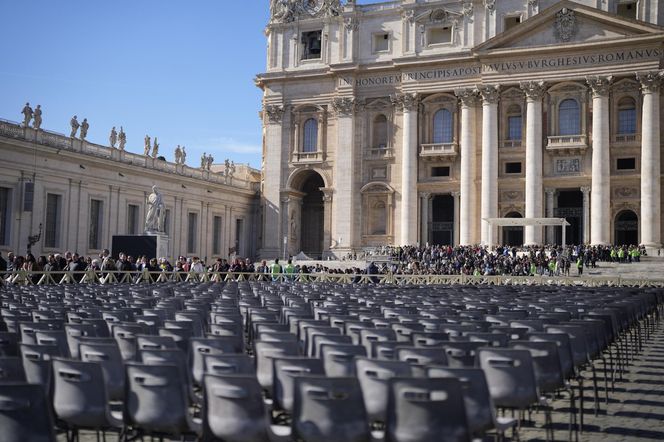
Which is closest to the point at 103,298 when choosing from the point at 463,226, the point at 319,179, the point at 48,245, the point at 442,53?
the point at 48,245

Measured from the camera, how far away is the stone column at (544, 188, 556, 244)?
2159 inches

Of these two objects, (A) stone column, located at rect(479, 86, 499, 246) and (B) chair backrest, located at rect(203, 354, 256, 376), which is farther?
(A) stone column, located at rect(479, 86, 499, 246)

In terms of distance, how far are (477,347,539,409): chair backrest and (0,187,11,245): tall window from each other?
125 ft

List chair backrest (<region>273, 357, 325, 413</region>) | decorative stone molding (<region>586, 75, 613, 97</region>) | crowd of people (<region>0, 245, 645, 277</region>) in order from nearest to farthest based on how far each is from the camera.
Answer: chair backrest (<region>273, 357, 325, 413</region>), crowd of people (<region>0, 245, 645, 277</region>), decorative stone molding (<region>586, 75, 613, 97</region>)

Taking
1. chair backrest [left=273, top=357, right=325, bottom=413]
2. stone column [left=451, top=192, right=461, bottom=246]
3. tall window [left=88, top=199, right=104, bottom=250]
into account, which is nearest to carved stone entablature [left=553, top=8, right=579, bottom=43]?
stone column [left=451, top=192, right=461, bottom=246]

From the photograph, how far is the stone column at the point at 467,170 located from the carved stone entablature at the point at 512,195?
2.26 metres

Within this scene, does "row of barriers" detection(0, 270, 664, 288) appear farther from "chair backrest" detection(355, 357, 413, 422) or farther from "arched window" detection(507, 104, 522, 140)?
"chair backrest" detection(355, 357, 413, 422)

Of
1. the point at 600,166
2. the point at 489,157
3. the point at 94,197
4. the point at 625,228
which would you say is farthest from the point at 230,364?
the point at 625,228

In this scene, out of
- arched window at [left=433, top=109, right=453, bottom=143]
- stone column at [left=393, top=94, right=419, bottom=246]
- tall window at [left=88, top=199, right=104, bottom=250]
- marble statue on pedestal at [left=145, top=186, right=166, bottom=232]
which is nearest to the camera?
marble statue on pedestal at [left=145, top=186, right=166, bottom=232]

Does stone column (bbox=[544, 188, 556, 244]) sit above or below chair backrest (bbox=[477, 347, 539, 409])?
above

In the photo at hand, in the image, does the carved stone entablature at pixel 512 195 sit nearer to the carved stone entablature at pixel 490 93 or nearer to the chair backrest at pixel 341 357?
the carved stone entablature at pixel 490 93

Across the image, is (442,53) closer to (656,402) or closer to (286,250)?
(286,250)

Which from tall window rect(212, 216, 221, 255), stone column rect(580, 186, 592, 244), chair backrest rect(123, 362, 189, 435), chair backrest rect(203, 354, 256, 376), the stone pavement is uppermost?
stone column rect(580, 186, 592, 244)

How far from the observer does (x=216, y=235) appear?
199 feet
